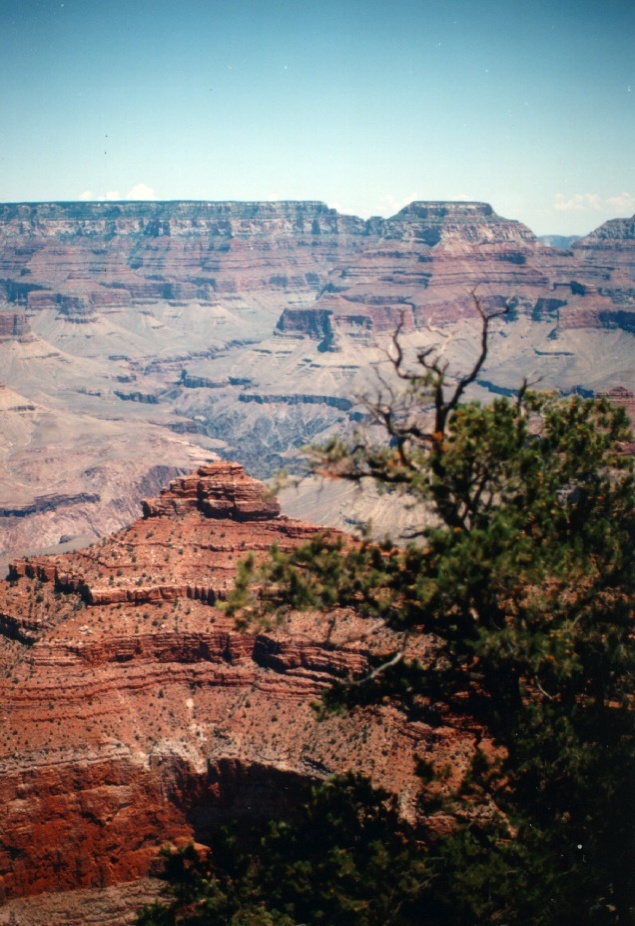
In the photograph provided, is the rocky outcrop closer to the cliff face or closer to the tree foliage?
the cliff face

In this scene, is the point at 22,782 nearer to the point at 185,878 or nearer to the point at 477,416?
the point at 185,878

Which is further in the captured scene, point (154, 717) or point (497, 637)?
point (154, 717)

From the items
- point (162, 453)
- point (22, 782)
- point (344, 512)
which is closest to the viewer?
point (22, 782)

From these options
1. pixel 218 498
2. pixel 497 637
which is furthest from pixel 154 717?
pixel 497 637

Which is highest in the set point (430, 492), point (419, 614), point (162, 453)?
point (430, 492)

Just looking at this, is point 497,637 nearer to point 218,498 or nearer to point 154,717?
point 154,717

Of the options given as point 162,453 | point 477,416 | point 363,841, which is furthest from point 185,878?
point 162,453

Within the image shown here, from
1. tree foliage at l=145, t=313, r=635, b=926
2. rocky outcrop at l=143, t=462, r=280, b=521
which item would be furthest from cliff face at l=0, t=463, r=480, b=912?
tree foliage at l=145, t=313, r=635, b=926
